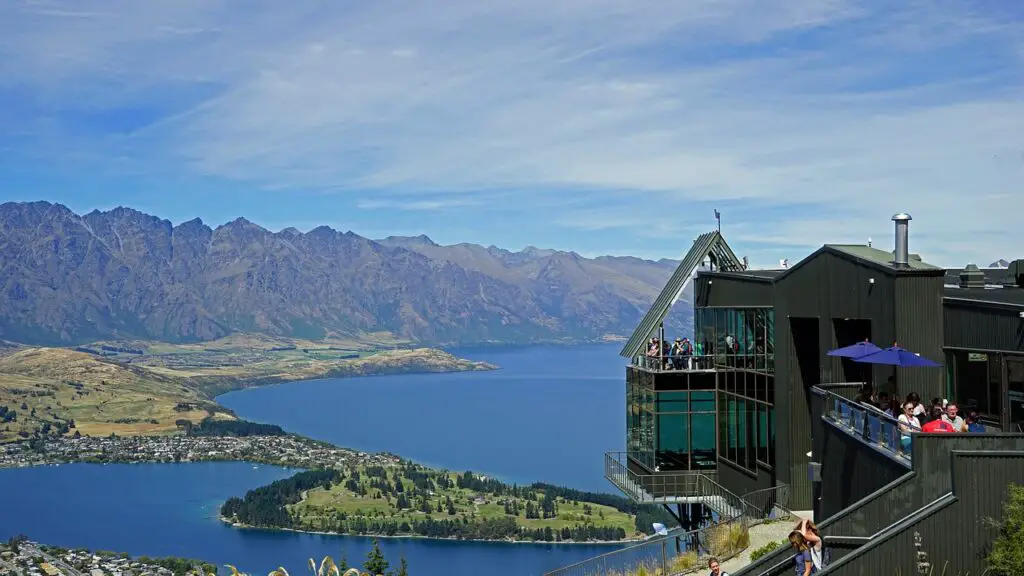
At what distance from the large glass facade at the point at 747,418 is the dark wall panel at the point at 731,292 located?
197 centimetres

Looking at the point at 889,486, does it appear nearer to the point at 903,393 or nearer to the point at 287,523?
the point at 903,393

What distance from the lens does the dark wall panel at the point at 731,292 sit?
2738 centimetres

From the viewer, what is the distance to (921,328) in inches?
766

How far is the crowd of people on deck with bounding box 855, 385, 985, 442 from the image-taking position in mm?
14758

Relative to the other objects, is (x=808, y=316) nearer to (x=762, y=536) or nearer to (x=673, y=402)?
(x=762, y=536)

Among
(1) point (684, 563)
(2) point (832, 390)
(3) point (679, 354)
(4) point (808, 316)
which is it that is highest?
(4) point (808, 316)

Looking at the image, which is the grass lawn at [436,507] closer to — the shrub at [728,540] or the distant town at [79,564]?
the distant town at [79,564]

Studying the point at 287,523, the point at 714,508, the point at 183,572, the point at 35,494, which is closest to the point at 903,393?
the point at 714,508

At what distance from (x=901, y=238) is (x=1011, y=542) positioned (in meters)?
8.24

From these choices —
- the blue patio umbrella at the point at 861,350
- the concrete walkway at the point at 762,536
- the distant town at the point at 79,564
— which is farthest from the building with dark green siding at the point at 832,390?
the distant town at the point at 79,564

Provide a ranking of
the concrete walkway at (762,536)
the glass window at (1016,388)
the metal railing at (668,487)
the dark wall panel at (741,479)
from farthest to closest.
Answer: the metal railing at (668,487)
the dark wall panel at (741,479)
the concrete walkway at (762,536)
the glass window at (1016,388)

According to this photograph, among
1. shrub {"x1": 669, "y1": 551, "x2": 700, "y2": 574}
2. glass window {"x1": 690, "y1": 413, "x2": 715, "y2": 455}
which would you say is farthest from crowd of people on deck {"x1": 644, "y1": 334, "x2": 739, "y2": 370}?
shrub {"x1": 669, "y1": 551, "x2": 700, "y2": 574}

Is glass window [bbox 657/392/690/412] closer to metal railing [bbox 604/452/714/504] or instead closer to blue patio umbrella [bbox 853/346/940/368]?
metal railing [bbox 604/452/714/504]

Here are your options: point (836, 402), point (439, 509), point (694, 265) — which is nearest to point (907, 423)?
point (836, 402)
